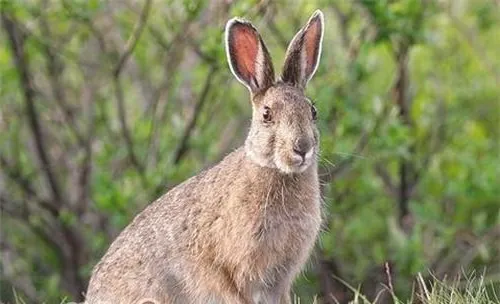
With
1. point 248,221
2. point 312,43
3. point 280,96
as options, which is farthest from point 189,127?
point 280,96

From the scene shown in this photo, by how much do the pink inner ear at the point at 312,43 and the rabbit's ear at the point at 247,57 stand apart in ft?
0.65

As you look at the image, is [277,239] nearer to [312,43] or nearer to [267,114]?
[267,114]

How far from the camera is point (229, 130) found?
1255 cm

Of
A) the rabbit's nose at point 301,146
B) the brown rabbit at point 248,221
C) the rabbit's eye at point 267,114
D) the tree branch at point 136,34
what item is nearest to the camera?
the rabbit's nose at point 301,146

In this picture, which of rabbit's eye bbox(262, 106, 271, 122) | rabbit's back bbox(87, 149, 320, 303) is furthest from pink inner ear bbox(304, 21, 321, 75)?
rabbit's back bbox(87, 149, 320, 303)

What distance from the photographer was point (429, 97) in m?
12.2

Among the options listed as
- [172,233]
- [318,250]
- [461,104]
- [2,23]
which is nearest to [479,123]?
[461,104]

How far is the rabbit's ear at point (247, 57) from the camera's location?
6.98m

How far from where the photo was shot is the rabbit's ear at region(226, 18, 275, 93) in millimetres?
6984

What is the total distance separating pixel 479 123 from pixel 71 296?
406 cm

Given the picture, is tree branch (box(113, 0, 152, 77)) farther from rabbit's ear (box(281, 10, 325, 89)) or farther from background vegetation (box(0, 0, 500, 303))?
rabbit's ear (box(281, 10, 325, 89))

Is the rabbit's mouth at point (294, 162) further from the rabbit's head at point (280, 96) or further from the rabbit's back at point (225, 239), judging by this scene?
the rabbit's back at point (225, 239)

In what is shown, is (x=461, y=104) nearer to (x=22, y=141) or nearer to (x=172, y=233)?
(x=22, y=141)

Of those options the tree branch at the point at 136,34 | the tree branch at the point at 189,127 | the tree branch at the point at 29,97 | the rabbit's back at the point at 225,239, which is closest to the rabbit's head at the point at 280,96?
the rabbit's back at the point at 225,239
